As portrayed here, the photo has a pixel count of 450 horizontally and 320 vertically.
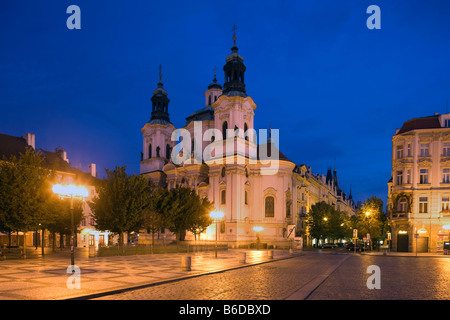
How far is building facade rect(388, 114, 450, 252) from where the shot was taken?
157 feet

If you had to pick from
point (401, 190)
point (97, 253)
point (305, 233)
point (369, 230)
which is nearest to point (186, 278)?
point (97, 253)

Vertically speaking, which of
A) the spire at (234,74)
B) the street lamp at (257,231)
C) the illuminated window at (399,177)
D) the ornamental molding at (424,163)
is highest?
the spire at (234,74)

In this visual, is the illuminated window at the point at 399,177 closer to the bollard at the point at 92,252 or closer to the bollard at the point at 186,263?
the bollard at the point at 186,263

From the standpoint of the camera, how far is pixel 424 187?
48750 mm

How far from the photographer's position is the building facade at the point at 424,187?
48.0 m

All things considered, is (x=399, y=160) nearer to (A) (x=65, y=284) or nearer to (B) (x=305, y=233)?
(B) (x=305, y=233)

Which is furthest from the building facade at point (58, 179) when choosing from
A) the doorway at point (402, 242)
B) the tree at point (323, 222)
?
the doorway at point (402, 242)

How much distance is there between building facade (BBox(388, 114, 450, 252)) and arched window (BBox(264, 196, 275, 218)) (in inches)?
748

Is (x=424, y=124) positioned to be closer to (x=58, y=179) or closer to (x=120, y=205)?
(x=120, y=205)

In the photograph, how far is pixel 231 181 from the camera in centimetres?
6181

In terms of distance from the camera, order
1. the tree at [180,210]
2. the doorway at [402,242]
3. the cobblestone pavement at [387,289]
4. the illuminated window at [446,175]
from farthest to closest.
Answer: the doorway at [402,242], the illuminated window at [446,175], the tree at [180,210], the cobblestone pavement at [387,289]

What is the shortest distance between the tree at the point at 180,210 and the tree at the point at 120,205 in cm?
796

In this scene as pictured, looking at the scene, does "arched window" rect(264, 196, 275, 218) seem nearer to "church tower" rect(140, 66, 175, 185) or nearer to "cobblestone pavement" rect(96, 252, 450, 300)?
A: "church tower" rect(140, 66, 175, 185)

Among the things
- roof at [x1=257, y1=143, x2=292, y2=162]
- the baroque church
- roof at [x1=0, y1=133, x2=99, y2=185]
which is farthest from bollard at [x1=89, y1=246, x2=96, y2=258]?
roof at [x1=257, y1=143, x2=292, y2=162]
